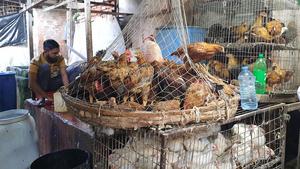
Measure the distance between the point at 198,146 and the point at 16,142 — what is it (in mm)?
1676

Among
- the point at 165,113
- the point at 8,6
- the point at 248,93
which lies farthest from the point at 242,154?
the point at 8,6

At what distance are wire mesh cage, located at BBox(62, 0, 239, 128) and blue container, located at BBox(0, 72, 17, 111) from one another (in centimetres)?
331

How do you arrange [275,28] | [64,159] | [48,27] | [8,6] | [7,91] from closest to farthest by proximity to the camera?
[64,159]
[275,28]
[7,91]
[8,6]
[48,27]

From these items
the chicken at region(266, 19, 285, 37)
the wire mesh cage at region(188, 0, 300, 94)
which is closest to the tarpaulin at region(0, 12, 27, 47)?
the wire mesh cage at region(188, 0, 300, 94)

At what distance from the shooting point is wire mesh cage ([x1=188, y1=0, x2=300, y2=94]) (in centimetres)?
288

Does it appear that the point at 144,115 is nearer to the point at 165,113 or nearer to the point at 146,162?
the point at 165,113

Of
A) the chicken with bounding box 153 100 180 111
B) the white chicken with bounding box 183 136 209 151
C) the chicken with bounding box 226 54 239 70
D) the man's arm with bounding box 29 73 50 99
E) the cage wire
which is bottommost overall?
the white chicken with bounding box 183 136 209 151

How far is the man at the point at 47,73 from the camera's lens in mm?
3517

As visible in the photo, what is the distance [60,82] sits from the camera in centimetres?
366

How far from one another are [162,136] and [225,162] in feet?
2.18

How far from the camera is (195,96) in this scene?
4.35 ft

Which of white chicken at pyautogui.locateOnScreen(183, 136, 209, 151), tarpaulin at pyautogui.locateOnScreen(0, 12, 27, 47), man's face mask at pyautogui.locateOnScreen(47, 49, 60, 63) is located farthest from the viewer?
tarpaulin at pyautogui.locateOnScreen(0, 12, 27, 47)

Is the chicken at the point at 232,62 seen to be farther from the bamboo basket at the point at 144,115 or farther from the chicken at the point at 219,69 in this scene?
the bamboo basket at the point at 144,115

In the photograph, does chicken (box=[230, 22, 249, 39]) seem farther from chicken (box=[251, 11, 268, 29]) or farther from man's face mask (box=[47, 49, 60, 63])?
man's face mask (box=[47, 49, 60, 63])
